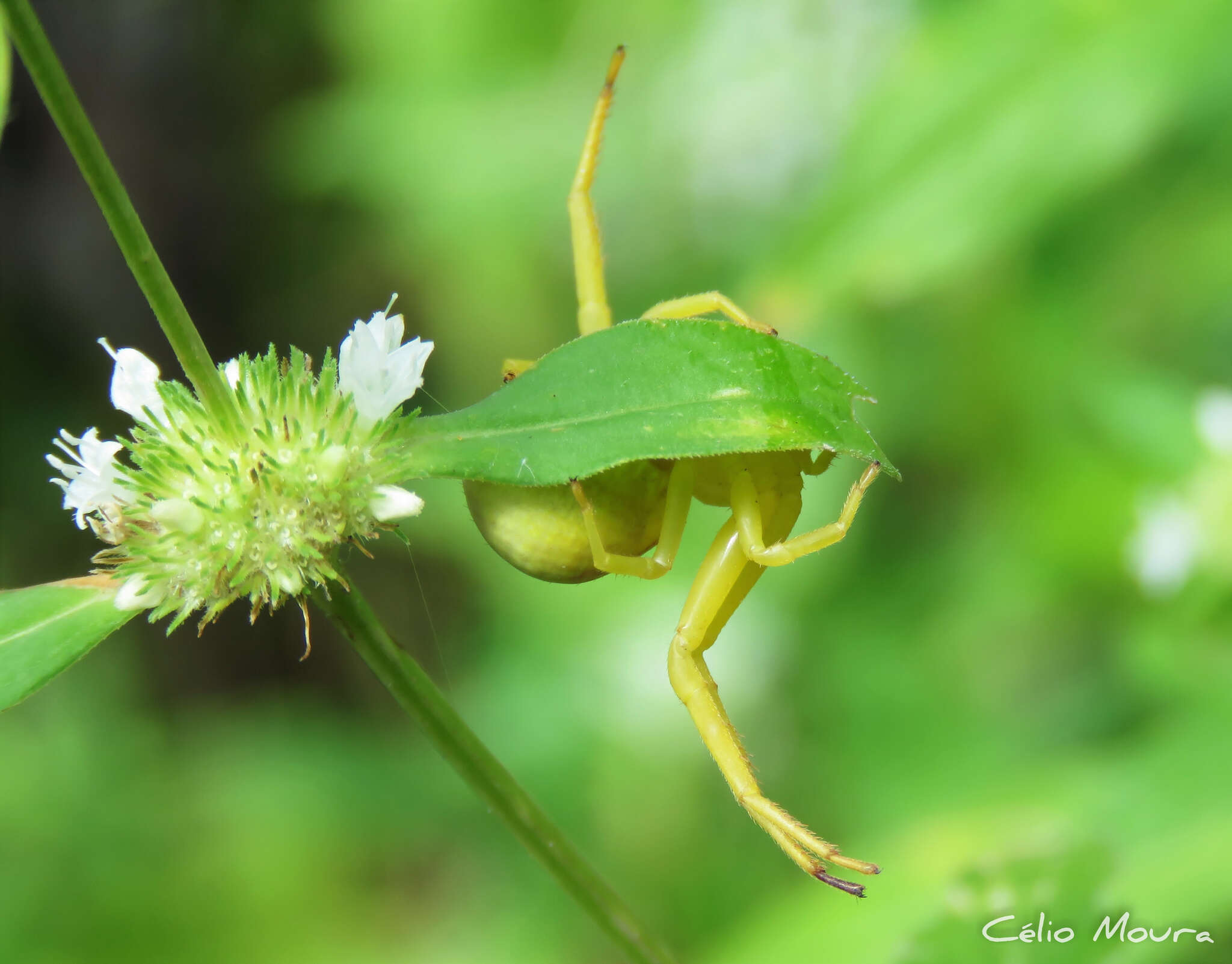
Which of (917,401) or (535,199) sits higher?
(535,199)

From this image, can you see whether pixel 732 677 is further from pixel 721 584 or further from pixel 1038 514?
pixel 721 584

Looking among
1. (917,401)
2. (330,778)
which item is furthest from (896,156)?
(330,778)

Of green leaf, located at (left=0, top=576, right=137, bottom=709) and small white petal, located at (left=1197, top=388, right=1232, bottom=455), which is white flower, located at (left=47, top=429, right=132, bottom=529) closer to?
green leaf, located at (left=0, top=576, right=137, bottom=709)

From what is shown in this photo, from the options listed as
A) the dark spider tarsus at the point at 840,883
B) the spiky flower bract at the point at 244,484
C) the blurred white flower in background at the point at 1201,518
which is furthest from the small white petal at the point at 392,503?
the blurred white flower in background at the point at 1201,518

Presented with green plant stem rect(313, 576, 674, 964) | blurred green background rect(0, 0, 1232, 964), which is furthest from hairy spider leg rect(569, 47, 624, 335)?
blurred green background rect(0, 0, 1232, 964)

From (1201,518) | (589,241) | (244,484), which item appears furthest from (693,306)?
(1201,518)

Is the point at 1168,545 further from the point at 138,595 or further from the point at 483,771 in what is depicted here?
the point at 138,595

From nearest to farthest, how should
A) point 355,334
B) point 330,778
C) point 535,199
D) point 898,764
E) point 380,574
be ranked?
point 355,334 < point 898,764 < point 330,778 < point 535,199 < point 380,574
